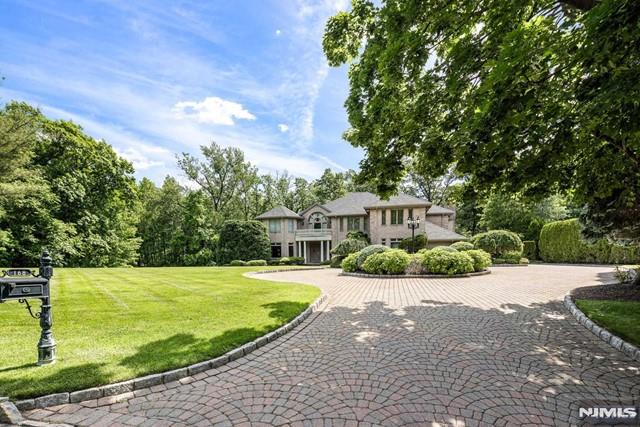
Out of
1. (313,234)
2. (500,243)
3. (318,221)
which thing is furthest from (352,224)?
(500,243)

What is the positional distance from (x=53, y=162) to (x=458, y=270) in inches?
1178

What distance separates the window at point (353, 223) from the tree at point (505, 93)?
21.6m

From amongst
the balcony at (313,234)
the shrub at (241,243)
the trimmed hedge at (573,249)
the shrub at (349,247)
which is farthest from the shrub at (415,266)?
the shrub at (241,243)

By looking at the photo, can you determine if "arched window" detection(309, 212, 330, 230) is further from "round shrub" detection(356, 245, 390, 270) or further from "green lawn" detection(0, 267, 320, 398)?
"green lawn" detection(0, 267, 320, 398)

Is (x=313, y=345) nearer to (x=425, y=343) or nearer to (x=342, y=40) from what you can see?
(x=425, y=343)

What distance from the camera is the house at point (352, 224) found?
27.9m

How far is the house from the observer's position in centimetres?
2786

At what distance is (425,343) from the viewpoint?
17.3 ft

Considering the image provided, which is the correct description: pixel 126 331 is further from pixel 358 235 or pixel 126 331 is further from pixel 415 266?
pixel 358 235

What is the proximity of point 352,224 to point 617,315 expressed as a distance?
24755mm

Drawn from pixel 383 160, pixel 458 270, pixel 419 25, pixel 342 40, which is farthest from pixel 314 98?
pixel 458 270

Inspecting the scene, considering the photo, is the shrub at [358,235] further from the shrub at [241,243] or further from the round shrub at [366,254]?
the round shrub at [366,254]

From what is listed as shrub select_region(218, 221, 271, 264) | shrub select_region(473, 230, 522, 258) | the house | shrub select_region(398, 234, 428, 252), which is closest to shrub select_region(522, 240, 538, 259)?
shrub select_region(473, 230, 522, 258)

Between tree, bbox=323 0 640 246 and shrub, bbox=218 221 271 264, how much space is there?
2393 cm
